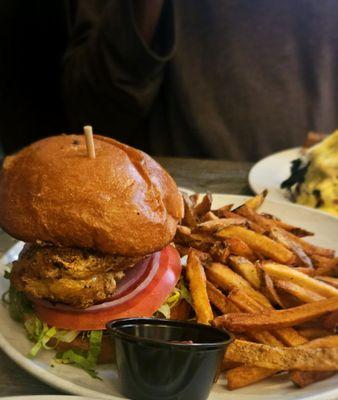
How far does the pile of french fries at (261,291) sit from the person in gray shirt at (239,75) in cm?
198

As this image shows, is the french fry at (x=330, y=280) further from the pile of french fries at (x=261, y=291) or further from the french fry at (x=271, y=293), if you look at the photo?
the french fry at (x=271, y=293)

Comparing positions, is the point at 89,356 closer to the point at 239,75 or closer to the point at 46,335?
the point at 46,335

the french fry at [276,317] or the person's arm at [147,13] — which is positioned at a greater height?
the person's arm at [147,13]

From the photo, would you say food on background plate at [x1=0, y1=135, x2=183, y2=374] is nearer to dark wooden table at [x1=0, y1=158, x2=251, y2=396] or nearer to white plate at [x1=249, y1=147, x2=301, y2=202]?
dark wooden table at [x1=0, y1=158, x2=251, y2=396]

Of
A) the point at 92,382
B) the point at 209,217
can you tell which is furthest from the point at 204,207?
the point at 92,382

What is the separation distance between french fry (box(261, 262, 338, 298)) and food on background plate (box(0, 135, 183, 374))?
1.20 ft

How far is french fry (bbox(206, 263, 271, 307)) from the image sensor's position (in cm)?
178

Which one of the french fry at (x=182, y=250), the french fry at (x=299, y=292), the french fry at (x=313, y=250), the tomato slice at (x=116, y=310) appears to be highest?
the tomato slice at (x=116, y=310)

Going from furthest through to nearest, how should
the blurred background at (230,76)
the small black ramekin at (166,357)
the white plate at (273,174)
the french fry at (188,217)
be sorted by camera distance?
1. the blurred background at (230,76)
2. the white plate at (273,174)
3. the french fry at (188,217)
4. the small black ramekin at (166,357)

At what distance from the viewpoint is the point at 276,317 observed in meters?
1.61

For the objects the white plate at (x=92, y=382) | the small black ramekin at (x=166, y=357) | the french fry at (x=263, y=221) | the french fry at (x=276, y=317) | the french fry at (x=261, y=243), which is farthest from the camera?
the french fry at (x=263, y=221)

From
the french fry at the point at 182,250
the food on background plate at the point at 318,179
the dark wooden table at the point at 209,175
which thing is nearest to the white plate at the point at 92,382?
the french fry at the point at 182,250

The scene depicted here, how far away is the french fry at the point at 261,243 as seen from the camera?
1.96m

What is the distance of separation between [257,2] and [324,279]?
9.03 feet
